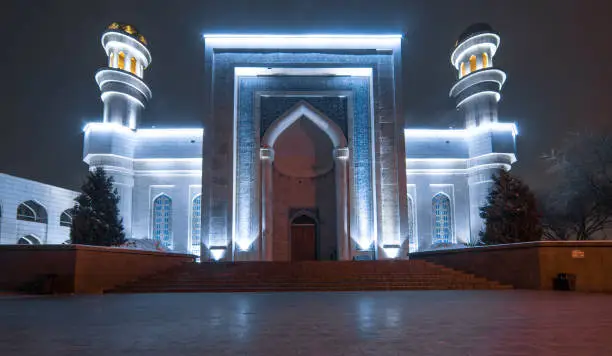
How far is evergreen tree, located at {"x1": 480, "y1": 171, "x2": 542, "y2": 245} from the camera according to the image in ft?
47.8

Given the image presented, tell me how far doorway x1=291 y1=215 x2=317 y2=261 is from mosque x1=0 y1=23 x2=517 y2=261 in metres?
0.04

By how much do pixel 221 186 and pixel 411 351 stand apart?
1564 cm

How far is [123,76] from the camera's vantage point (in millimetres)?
21500

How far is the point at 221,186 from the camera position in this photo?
17.9m

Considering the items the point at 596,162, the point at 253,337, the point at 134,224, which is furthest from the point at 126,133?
the point at 596,162

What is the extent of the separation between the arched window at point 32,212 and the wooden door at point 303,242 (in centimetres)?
1570

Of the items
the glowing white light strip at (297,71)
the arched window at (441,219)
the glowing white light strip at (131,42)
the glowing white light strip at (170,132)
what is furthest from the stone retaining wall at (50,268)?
the arched window at (441,219)

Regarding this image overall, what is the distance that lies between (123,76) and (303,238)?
11589 mm

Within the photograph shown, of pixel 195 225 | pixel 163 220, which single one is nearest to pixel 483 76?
pixel 195 225

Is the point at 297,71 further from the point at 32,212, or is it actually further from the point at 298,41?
the point at 32,212

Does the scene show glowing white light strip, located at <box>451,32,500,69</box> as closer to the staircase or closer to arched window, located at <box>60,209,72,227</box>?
the staircase

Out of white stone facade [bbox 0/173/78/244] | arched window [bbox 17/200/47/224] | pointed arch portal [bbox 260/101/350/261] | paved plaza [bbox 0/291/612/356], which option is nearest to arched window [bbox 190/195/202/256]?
pointed arch portal [bbox 260/101/350/261]

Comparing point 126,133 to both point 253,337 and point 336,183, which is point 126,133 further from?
point 253,337

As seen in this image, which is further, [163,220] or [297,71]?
[163,220]
